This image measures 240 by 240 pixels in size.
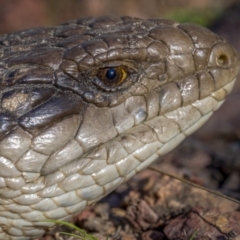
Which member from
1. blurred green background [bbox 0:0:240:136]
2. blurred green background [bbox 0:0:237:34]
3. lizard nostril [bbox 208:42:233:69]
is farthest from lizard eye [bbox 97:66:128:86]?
blurred green background [bbox 0:0:237:34]

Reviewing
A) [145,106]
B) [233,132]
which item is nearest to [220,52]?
[145,106]

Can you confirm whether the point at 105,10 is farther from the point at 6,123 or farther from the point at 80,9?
the point at 6,123

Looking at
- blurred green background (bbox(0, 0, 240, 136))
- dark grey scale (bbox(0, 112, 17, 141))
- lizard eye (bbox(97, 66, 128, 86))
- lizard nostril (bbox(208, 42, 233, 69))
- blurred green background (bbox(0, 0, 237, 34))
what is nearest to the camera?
dark grey scale (bbox(0, 112, 17, 141))

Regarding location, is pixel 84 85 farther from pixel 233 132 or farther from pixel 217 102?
pixel 233 132

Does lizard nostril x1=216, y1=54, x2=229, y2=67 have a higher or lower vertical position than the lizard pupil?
lower

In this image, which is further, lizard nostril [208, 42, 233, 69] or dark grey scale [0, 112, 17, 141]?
lizard nostril [208, 42, 233, 69]

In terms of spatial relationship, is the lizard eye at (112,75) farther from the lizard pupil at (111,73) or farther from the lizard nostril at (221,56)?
the lizard nostril at (221,56)

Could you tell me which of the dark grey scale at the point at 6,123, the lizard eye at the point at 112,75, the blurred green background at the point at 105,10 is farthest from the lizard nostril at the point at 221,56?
the blurred green background at the point at 105,10

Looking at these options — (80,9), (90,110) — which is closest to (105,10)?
(80,9)

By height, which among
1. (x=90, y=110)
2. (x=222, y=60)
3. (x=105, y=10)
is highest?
(x=105, y=10)

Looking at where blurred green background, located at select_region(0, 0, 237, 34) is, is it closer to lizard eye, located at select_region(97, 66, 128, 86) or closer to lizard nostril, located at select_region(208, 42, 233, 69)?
lizard nostril, located at select_region(208, 42, 233, 69)
